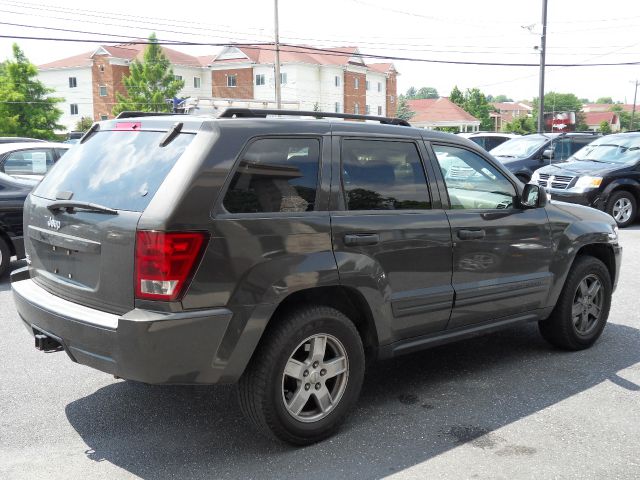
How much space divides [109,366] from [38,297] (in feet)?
2.76

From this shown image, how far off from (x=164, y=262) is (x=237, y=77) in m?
70.5

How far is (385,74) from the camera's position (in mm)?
80375

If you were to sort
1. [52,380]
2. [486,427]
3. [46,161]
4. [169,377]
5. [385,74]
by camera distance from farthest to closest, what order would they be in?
[385,74], [46,161], [52,380], [486,427], [169,377]

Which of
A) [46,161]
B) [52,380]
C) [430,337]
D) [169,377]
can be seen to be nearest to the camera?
[169,377]

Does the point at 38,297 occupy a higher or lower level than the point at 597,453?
higher

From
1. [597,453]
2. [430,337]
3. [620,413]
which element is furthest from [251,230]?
[620,413]

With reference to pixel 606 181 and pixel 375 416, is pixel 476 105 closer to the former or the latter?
pixel 606 181

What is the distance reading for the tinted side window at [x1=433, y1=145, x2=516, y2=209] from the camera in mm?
4789

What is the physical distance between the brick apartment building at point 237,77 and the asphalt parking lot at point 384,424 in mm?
63535

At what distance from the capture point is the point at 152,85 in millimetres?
63031

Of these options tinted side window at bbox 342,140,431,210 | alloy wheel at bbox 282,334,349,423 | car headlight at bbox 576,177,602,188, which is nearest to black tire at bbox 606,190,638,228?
car headlight at bbox 576,177,602,188

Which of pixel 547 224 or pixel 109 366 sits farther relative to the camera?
pixel 547 224

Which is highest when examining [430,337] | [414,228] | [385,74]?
[385,74]

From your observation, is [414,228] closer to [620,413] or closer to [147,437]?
[620,413]
